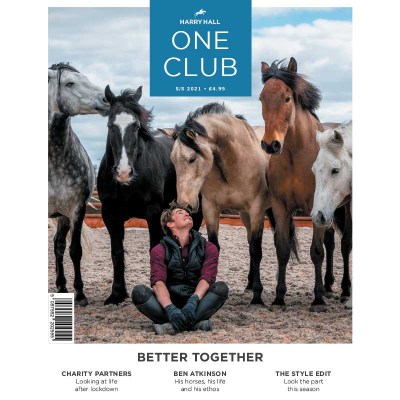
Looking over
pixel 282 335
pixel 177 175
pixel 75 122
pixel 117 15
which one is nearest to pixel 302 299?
pixel 282 335

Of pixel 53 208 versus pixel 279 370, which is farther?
pixel 53 208

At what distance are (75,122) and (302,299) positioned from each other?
71.0 inches

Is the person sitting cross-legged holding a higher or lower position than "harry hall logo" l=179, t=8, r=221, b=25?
lower

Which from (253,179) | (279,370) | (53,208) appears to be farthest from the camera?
(253,179)

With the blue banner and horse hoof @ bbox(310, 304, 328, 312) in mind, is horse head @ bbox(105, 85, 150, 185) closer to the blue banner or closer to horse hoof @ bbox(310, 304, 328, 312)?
the blue banner

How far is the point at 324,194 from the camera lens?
4.69 m

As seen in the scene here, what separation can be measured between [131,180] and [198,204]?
17.7 inches

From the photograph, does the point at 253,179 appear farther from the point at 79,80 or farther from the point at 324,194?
the point at 79,80

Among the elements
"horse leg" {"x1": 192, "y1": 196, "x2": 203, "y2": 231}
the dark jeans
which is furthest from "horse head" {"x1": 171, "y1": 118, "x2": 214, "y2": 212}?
the dark jeans

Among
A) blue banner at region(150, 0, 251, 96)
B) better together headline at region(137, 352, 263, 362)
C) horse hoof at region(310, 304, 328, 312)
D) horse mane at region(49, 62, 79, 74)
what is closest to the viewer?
better together headline at region(137, 352, 263, 362)

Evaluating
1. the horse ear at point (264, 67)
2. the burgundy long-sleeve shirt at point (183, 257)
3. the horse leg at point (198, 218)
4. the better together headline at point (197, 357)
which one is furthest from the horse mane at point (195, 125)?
the better together headline at point (197, 357)

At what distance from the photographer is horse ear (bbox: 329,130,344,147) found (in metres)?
4.61

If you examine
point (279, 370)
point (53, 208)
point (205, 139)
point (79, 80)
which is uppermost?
point (79, 80)

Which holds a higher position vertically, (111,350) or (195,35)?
(195,35)
